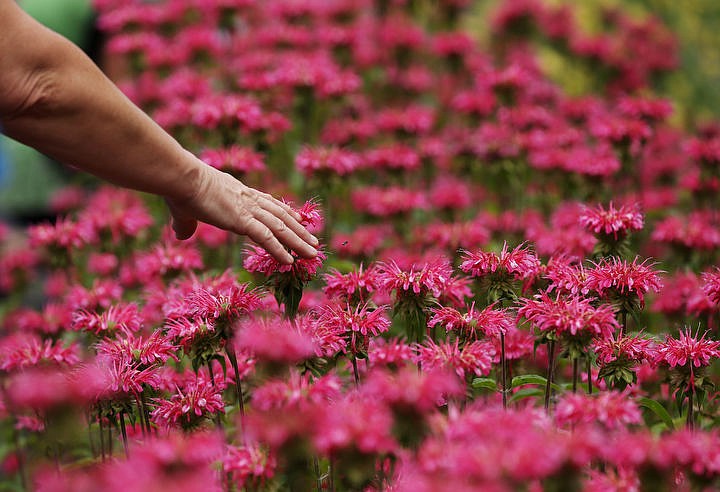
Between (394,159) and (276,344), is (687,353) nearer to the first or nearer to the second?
(276,344)

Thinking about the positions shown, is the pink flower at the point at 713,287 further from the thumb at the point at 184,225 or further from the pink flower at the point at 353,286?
the thumb at the point at 184,225

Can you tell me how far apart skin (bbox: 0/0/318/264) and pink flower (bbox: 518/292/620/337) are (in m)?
0.43

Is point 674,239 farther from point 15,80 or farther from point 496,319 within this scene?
point 15,80

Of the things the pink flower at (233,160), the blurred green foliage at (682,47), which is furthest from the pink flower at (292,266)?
the blurred green foliage at (682,47)

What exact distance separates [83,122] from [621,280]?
3.31 ft

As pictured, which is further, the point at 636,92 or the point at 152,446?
the point at 636,92

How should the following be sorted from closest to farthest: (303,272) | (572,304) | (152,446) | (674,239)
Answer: (152,446), (572,304), (303,272), (674,239)

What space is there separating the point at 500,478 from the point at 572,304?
517 millimetres

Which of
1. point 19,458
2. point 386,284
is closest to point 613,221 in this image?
point 386,284

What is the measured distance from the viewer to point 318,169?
2.17 meters

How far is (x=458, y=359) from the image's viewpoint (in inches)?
50.4

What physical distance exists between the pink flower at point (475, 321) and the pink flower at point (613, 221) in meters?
0.41

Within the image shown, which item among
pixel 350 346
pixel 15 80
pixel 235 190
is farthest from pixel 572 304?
pixel 15 80

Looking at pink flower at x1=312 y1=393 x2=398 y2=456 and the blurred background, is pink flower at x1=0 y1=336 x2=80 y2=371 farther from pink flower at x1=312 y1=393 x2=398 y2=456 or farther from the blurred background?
the blurred background
